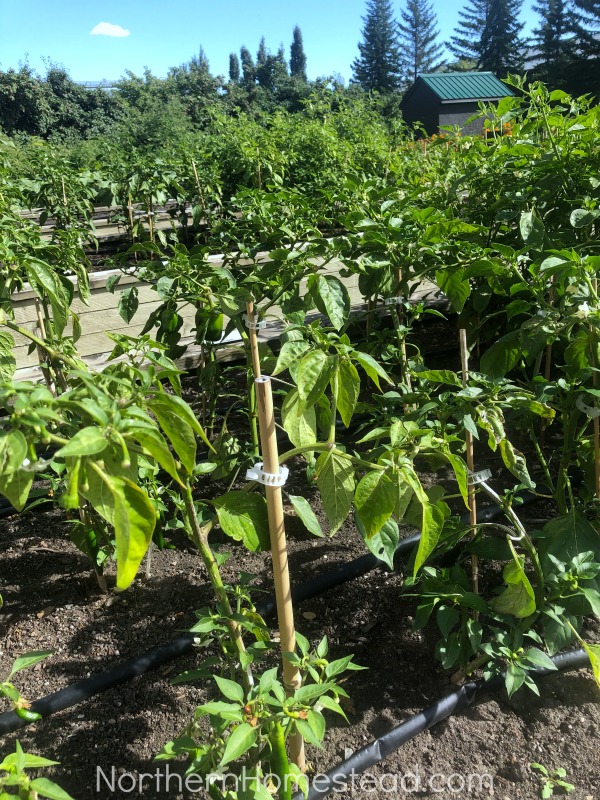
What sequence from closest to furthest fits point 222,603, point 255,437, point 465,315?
point 222,603 → point 255,437 → point 465,315

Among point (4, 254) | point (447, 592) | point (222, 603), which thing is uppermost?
point (4, 254)

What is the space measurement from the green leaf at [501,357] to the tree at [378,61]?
46887mm

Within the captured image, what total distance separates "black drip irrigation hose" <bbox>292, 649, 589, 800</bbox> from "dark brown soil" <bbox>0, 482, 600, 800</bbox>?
1.5 inches

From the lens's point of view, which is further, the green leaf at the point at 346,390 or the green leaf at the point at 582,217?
the green leaf at the point at 582,217

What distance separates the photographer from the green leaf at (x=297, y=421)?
3.98ft

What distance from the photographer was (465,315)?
103 inches

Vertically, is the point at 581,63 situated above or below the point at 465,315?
above

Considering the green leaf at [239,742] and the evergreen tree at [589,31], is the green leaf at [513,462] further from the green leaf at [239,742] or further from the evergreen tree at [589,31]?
the evergreen tree at [589,31]

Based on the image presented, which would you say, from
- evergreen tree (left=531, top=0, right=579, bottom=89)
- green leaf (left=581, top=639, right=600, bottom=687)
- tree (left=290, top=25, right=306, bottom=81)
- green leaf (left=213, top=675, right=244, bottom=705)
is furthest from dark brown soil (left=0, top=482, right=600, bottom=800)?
tree (left=290, top=25, right=306, bottom=81)

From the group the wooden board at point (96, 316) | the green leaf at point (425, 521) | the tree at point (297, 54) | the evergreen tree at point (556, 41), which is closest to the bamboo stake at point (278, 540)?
the green leaf at point (425, 521)

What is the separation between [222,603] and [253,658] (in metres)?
0.14

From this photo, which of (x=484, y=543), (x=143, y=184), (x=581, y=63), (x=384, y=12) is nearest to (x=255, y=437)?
(x=484, y=543)

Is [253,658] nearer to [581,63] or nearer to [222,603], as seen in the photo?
[222,603]

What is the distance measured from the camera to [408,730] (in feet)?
5.14
